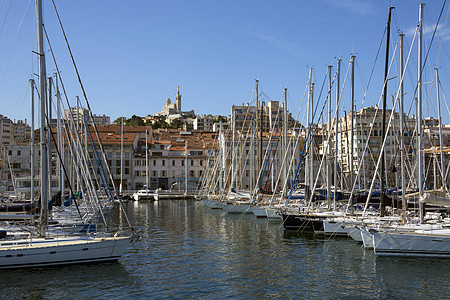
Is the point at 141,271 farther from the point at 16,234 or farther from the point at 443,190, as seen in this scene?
the point at 443,190

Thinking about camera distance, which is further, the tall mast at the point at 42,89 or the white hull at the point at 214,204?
the white hull at the point at 214,204

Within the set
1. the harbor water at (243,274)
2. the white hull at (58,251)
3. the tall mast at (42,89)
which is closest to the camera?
the harbor water at (243,274)

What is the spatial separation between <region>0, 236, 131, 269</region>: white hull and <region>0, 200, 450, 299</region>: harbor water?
38 centimetres

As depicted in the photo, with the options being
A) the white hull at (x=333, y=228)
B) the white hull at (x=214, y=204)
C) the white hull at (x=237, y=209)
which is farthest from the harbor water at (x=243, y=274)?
the white hull at (x=214, y=204)

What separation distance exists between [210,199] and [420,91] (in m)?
42.7

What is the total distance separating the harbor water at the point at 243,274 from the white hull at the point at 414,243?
390 millimetres

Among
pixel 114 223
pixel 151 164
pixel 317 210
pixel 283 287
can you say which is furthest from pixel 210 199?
pixel 283 287

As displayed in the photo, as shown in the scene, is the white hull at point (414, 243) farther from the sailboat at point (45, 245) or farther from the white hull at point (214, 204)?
the white hull at point (214, 204)

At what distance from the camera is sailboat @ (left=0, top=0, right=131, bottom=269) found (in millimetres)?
21156

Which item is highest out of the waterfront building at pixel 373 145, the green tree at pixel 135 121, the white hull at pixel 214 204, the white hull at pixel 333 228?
the green tree at pixel 135 121

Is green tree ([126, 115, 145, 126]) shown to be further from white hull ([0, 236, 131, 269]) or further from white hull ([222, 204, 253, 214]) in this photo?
white hull ([0, 236, 131, 269])

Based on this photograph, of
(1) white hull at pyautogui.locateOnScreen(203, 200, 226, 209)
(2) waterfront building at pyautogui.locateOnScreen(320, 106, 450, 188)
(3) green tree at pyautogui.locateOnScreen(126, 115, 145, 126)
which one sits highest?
(3) green tree at pyautogui.locateOnScreen(126, 115, 145, 126)

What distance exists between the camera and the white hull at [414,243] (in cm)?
2389

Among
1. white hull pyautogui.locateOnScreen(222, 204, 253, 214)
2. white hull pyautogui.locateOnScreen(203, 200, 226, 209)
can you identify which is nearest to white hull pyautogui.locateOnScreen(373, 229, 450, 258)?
white hull pyautogui.locateOnScreen(222, 204, 253, 214)
